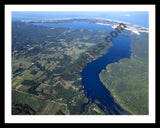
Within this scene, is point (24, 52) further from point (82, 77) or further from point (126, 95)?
point (126, 95)

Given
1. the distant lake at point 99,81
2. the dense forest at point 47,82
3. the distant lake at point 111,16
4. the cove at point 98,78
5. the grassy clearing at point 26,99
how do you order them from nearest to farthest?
the dense forest at point 47,82
the grassy clearing at point 26,99
the distant lake at point 99,81
the cove at point 98,78
the distant lake at point 111,16

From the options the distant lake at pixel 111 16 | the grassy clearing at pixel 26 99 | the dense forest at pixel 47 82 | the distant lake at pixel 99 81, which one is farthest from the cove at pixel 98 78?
the distant lake at pixel 111 16

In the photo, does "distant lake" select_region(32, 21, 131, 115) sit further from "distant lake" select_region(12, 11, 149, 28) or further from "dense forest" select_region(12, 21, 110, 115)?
"distant lake" select_region(12, 11, 149, 28)

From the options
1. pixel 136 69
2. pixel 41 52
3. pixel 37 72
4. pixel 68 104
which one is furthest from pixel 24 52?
pixel 136 69

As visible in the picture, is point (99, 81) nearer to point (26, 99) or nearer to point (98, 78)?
point (98, 78)

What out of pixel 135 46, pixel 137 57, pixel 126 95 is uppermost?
pixel 135 46

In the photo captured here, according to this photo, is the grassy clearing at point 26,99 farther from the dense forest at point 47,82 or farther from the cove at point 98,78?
the cove at point 98,78

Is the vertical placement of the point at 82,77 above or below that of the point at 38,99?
above

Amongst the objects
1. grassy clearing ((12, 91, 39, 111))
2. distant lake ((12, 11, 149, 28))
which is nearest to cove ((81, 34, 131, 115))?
grassy clearing ((12, 91, 39, 111))
